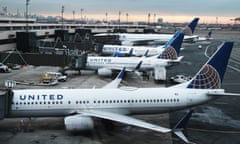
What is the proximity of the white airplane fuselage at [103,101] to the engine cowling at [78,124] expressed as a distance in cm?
134

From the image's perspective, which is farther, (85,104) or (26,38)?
(26,38)

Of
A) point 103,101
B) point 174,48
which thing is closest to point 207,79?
point 103,101

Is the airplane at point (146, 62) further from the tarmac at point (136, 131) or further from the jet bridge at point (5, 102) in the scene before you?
the jet bridge at point (5, 102)

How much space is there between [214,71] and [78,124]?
1235 cm

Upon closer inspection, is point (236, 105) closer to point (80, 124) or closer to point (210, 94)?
point (210, 94)

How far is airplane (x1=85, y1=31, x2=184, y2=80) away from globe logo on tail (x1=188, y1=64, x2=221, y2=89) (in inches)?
853

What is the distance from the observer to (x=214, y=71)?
1009 inches

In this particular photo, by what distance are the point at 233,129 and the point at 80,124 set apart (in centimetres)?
1341

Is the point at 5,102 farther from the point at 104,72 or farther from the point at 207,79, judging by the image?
the point at 104,72

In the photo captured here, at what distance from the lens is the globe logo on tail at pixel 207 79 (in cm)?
2573

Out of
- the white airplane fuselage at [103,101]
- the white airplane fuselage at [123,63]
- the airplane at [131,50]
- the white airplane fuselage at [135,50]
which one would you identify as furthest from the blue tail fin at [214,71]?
the white airplane fuselage at [135,50]

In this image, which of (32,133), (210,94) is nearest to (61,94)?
(32,133)

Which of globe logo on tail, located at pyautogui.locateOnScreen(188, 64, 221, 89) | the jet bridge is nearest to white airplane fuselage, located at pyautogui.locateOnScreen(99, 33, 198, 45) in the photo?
globe logo on tail, located at pyautogui.locateOnScreen(188, 64, 221, 89)

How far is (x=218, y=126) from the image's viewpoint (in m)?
26.8
